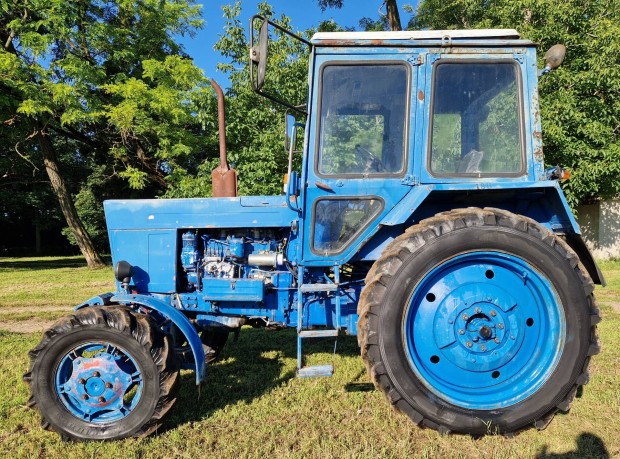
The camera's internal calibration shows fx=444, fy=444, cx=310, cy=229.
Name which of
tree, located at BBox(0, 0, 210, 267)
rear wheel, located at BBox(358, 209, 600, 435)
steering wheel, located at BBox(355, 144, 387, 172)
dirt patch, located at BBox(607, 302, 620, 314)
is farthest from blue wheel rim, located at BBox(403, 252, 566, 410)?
tree, located at BBox(0, 0, 210, 267)

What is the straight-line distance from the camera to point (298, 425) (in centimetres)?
289

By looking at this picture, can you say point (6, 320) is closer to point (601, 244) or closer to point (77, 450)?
point (77, 450)

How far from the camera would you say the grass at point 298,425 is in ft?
8.43

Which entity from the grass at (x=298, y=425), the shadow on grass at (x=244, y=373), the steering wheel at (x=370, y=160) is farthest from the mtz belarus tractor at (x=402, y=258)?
the shadow on grass at (x=244, y=373)

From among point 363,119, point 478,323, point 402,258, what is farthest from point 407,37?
point 478,323

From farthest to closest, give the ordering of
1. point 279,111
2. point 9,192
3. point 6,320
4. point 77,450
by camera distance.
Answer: point 9,192 < point 279,111 < point 6,320 < point 77,450

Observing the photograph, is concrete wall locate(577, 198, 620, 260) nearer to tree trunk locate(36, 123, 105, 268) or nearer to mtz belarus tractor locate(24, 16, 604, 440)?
mtz belarus tractor locate(24, 16, 604, 440)

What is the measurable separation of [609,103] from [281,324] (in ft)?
36.1

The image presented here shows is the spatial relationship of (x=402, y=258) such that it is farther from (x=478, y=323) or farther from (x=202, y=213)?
(x=202, y=213)

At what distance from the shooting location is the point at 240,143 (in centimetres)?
1034

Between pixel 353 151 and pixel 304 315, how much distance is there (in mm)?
1228

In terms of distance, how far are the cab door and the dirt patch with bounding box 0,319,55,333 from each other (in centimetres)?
460

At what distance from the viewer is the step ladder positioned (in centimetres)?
284

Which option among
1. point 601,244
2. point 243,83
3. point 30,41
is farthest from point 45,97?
point 601,244
